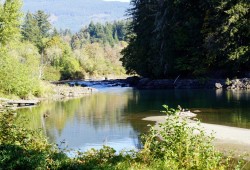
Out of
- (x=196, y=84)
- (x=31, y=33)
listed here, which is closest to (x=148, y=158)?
(x=196, y=84)

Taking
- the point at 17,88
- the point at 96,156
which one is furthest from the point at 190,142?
the point at 17,88

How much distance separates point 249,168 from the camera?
624 inches

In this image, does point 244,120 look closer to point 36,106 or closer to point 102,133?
point 102,133

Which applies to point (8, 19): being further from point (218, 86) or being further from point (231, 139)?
point (231, 139)

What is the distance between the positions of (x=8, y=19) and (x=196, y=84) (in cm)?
2897

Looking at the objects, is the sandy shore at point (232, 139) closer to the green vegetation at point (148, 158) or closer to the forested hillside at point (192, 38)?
the green vegetation at point (148, 158)

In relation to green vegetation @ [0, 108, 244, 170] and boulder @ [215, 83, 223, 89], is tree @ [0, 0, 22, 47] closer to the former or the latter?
boulder @ [215, 83, 223, 89]

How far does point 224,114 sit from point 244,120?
3.65 m

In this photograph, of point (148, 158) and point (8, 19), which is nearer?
point (148, 158)

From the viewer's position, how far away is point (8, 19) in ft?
178

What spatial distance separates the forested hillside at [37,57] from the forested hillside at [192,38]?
1911 centimetres

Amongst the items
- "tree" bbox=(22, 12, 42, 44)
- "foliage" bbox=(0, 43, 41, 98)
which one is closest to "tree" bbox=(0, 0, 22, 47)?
"foliage" bbox=(0, 43, 41, 98)

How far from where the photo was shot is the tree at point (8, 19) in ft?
177

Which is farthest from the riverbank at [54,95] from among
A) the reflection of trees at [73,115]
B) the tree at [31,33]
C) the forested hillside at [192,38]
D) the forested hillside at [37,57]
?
the tree at [31,33]
